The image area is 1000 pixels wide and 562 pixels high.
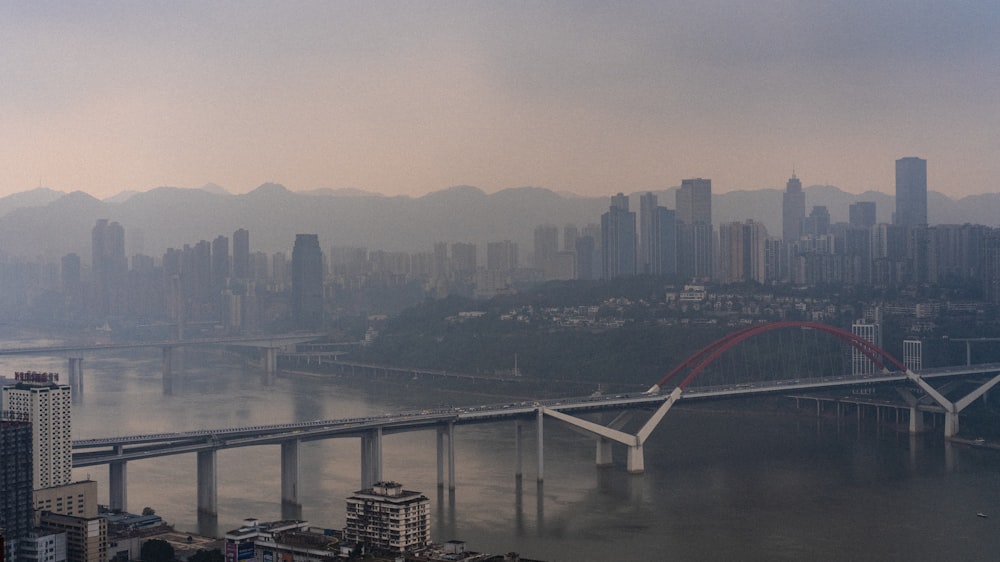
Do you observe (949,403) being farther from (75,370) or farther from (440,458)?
(75,370)

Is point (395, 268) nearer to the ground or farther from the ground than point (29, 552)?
farther from the ground

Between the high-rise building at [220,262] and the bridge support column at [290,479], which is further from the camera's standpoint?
the high-rise building at [220,262]

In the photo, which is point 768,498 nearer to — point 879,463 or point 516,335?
point 879,463

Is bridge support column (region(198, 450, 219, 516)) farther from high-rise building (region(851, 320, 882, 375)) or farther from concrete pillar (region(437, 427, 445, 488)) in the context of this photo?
high-rise building (region(851, 320, 882, 375))

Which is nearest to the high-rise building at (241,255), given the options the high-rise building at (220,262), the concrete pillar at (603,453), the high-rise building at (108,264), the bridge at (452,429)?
the high-rise building at (220,262)

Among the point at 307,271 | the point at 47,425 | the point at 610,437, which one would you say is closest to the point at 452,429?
the point at 610,437

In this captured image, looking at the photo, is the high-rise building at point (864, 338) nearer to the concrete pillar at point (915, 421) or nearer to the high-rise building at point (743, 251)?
the concrete pillar at point (915, 421)

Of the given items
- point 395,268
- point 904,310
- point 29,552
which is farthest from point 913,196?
point 29,552
